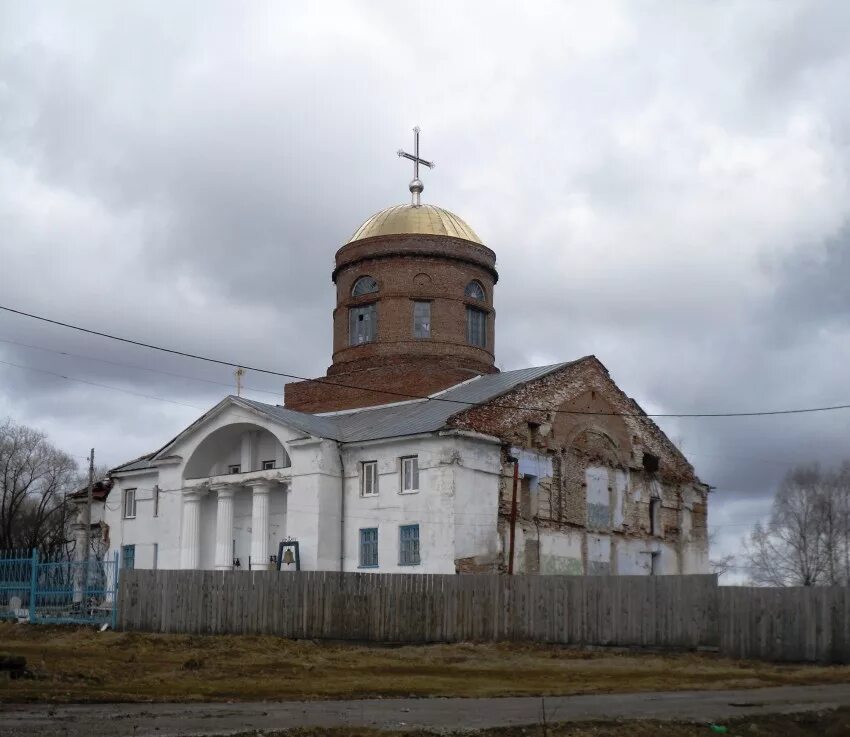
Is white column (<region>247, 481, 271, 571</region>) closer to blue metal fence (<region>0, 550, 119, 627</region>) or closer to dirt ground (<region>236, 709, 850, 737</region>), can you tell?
blue metal fence (<region>0, 550, 119, 627</region>)

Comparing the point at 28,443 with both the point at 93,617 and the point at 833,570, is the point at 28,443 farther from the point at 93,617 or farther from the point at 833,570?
the point at 833,570

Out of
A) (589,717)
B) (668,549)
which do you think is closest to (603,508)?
(668,549)

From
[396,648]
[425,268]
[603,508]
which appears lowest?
[396,648]

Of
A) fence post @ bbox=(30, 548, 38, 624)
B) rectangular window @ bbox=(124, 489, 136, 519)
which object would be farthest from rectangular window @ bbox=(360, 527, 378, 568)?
rectangular window @ bbox=(124, 489, 136, 519)

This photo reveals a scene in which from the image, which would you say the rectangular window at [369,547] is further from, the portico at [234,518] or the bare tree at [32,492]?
the bare tree at [32,492]

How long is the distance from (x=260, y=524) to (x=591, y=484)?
10.7m

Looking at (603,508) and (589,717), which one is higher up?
(603,508)

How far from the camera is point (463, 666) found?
2223 cm

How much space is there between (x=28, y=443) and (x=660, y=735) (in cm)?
6063

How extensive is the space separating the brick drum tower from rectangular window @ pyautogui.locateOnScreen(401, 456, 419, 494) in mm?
5883

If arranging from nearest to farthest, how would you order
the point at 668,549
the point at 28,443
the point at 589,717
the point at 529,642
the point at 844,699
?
the point at 589,717, the point at 844,699, the point at 529,642, the point at 668,549, the point at 28,443

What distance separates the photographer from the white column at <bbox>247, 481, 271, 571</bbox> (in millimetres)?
34688

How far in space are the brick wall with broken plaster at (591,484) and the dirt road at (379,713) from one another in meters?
17.6

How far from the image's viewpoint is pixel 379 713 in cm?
1330
